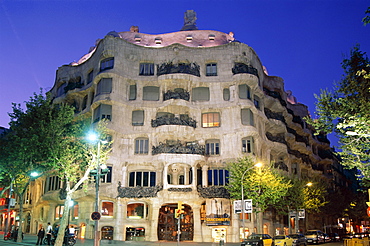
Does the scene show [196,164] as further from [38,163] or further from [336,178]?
[336,178]

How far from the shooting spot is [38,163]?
1566 inches

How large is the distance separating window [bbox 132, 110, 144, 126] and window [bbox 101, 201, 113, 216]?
10.4 metres

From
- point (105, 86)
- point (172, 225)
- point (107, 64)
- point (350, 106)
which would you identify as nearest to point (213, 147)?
point (172, 225)

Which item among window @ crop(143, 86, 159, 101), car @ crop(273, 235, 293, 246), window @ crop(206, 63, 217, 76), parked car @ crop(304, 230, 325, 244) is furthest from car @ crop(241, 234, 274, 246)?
window @ crop(206, 63, 217, 76)

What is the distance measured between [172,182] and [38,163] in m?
16.6

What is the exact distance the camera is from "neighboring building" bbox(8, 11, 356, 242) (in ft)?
152

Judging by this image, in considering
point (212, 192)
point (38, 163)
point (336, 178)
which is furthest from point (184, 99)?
point (336, 178)

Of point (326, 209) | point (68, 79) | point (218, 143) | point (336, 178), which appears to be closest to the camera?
point (218, 143)

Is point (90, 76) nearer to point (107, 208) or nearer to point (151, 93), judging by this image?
point (151, 93)

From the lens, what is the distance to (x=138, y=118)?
5047cm

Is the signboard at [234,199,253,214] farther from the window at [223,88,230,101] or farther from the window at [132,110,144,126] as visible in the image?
the window at [132,110,144,126]

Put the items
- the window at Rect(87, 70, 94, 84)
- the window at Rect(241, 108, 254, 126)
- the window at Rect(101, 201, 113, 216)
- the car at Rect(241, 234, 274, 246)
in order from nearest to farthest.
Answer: the car at Rect(241, 234, 274, 246) → the window at Rect(101, 201, 113, 216) → the window at Rect(241, 108, 254, 126) → the window at Rect(87, 70, 94, 84)

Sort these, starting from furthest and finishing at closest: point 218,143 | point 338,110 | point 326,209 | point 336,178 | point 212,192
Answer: point 336,178
point 326,209
point 218,143
point 212,192
point 338,110

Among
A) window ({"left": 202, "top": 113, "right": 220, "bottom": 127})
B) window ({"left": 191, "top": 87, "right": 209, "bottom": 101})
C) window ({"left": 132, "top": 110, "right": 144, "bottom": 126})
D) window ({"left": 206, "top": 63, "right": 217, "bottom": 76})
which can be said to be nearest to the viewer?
window ({"left": 132, "top": 110, "right": 144, "bottom": 126})
